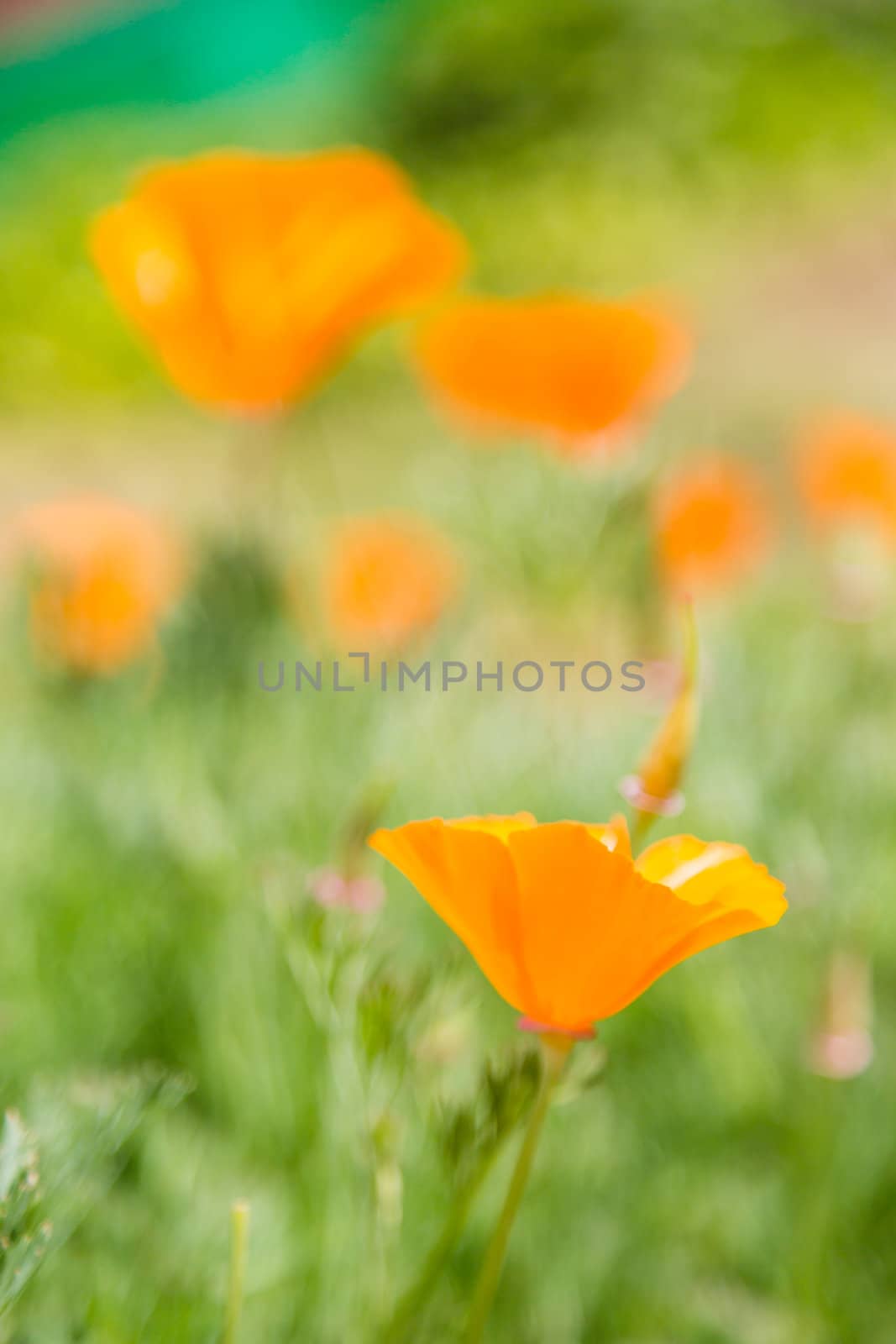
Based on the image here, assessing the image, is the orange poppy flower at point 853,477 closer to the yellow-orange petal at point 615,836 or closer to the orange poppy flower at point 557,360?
the orange poppy flower at point 557,360

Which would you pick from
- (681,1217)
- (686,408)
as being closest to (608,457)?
(681,1217)

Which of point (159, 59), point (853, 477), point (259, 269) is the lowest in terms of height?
point (853, 477)

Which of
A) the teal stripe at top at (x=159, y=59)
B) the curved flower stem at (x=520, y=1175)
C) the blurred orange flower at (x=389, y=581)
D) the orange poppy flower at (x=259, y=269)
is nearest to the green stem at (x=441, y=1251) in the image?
the curved flower stem at (x=520, y=1175)

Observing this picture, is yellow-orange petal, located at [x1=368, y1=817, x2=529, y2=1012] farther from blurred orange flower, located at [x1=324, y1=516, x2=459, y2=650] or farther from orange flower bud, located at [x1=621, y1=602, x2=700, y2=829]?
blurred orange flower, located at [x1=324, y1=516, x2=459, y2=650]

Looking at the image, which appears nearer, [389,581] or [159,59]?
[389,581]

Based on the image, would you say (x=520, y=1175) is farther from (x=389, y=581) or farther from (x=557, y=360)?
(x=389, y=581)

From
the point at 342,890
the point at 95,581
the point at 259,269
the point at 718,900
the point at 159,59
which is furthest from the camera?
the point at 159,59

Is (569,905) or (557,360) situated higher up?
(557,360)

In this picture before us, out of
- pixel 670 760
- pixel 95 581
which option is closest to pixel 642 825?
pixel 670 760
